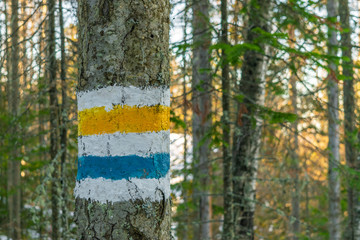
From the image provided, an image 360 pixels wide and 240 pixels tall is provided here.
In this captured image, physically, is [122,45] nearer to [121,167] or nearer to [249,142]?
[121,167]

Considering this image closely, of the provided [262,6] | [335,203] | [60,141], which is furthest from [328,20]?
[335,203]

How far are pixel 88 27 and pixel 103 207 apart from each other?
700mm

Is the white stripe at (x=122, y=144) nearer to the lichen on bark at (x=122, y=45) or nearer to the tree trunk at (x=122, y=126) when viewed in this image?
the tree trunk at (x=122, y=126)

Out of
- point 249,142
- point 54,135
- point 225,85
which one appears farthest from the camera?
point 249,142

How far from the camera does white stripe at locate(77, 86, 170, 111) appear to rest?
1448 millimetres

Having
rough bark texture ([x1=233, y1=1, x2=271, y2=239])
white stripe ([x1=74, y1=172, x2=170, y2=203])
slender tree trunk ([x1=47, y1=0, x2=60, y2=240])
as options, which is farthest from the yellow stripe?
rough bark texture ([x1=233, y1=1, x2=271, y2=239])

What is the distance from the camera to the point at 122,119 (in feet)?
4.71

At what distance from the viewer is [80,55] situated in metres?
1.59

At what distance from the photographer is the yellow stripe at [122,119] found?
144cm

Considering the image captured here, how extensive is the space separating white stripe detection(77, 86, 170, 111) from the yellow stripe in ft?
0.05

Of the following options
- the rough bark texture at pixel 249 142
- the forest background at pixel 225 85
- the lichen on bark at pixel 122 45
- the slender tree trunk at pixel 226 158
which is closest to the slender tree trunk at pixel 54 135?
the forest background at pixel 225 85

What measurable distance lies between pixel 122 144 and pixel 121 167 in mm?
84

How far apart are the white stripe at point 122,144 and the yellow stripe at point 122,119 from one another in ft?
0.06

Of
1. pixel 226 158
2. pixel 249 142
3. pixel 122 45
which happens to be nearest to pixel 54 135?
pixel 226 158
